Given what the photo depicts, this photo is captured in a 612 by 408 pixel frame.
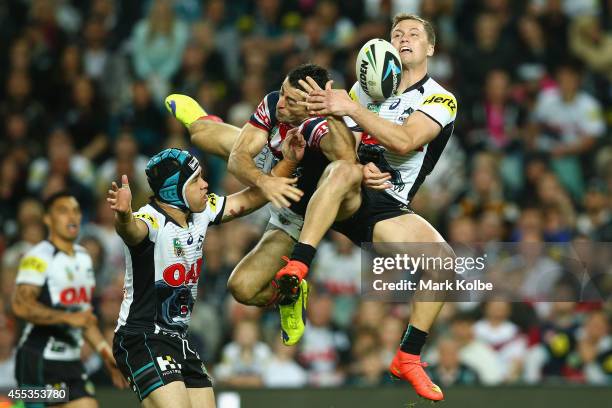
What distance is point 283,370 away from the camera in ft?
37.3

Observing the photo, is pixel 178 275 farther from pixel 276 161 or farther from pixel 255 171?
pixel 276 161

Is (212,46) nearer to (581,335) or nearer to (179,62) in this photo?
(179,62)

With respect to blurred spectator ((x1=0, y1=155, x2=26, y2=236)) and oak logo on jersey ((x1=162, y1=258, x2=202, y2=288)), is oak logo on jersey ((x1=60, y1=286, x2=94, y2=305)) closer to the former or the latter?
oak logo on jersey ((x1=162, y1=258, x2=202, y2=288))

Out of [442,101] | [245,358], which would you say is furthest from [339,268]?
[442,101]

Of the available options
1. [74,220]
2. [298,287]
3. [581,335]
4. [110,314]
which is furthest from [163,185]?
[581,335]

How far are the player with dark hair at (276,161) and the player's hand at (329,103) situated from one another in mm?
106

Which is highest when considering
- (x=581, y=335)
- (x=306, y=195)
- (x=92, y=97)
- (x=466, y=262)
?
(x=92, y=97)

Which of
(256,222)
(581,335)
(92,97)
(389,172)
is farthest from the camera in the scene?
(92,97)

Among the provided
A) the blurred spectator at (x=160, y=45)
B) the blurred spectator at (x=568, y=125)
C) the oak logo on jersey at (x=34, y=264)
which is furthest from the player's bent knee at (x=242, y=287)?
the blurred spectator at (x=160, y=45)

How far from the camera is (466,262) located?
8.95 metres

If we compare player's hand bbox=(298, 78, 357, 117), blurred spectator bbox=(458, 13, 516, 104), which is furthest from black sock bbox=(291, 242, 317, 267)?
blurred spectator bbox=(458, 13, 516, 104)

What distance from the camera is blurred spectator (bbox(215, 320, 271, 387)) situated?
11.3 metres

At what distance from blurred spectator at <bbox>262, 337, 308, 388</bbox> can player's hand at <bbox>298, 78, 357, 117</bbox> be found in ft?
13.4

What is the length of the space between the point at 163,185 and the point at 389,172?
63.4 inches
